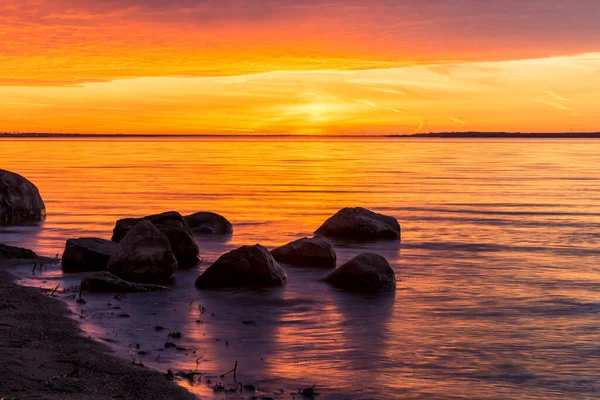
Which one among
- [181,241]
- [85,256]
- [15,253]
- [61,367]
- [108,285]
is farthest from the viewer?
[181,241]

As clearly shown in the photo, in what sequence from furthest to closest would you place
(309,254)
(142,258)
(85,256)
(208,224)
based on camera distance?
(208,224) → (309,254) → (85,256) → (142,258)

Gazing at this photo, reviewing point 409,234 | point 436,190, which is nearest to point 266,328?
point 409,234

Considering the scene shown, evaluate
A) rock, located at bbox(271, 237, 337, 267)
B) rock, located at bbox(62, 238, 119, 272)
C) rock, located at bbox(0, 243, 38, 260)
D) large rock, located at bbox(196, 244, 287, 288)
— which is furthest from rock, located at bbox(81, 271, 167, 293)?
rock, located at bbox(271, 237, 337, 267)

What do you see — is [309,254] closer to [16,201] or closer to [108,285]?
[108,285]

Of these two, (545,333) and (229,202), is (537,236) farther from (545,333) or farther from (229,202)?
(229,202)

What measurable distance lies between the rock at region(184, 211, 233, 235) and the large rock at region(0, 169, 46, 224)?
7577 millimetres

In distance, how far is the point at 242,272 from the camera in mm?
17281

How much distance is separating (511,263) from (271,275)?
7.29 m

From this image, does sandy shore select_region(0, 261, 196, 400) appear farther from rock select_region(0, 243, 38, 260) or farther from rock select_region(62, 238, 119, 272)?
rock select_region(0, 243, 38, 260)

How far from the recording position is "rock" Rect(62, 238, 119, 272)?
62.0 ft

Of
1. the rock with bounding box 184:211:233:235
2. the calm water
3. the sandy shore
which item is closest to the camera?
the sandy shore

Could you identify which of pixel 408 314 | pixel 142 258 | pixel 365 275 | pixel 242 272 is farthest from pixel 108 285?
pixel 408 314

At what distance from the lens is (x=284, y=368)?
36.4 feet

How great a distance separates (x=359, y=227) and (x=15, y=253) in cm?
1095
